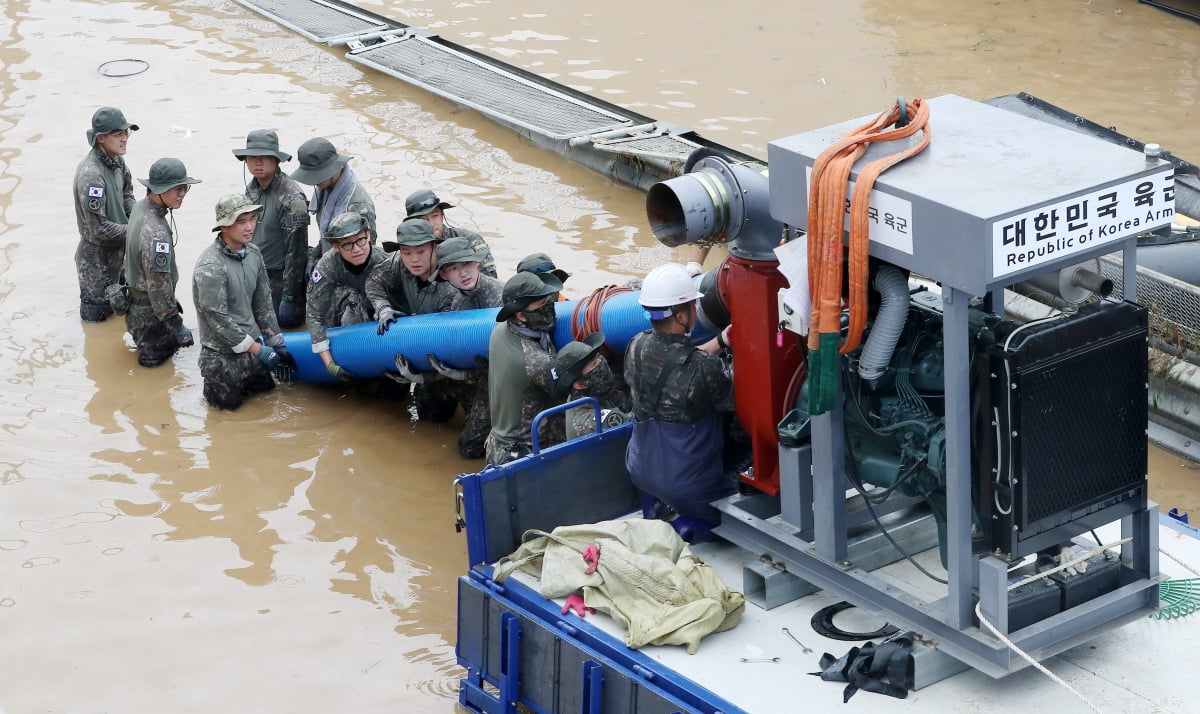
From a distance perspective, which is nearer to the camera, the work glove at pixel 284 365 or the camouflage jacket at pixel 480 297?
the camouflage jacket at pixel 480 297

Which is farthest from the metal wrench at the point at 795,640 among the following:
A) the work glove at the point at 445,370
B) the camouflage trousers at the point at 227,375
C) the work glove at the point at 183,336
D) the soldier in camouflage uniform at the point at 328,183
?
the work glove at the point at 183,336

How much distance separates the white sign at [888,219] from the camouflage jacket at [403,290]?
394 centimetres

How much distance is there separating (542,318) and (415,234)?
130 cm

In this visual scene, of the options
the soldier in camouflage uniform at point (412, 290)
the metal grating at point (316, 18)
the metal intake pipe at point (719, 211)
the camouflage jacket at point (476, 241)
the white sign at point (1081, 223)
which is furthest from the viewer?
the metal grating at point (316, 18)

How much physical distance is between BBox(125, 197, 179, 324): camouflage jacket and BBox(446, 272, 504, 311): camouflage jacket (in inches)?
85.4

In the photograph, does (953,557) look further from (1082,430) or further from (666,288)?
(666,288)

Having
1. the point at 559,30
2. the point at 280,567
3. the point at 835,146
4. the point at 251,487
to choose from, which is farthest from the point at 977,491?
the point at 559,30

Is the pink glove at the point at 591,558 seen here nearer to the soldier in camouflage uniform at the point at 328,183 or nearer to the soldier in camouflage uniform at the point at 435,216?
the soldier in camouflage uniform at the point at 435,216

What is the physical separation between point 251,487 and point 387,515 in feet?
3.02

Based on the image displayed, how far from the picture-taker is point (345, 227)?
882 cm

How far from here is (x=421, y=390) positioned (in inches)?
359

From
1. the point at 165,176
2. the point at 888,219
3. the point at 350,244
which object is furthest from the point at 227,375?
the point at 888,219

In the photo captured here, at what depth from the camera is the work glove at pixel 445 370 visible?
8531 mm

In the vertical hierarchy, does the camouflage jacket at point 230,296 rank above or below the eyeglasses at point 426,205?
below
